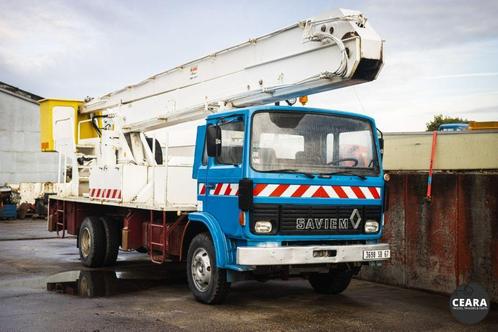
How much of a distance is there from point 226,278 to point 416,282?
3553 millimetres

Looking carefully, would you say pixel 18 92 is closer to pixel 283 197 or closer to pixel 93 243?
pixel 93 243

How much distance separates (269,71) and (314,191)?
7.42 feet

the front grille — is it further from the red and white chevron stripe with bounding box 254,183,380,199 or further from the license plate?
the license plate

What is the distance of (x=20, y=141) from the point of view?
2859 centimetres

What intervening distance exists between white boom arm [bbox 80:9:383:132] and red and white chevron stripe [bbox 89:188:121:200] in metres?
1.41

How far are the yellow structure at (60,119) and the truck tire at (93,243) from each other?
2529 millimetres

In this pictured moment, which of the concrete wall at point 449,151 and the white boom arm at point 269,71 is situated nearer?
the white boom arm at point 269,71

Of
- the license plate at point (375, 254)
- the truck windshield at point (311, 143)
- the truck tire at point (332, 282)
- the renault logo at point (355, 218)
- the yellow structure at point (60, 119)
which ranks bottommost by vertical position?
the truck tire at point (332, 282)

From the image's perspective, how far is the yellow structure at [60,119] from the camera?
1355cm

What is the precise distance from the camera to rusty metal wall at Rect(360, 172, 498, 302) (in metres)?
8.62

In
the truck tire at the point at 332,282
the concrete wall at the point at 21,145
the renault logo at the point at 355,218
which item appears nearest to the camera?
the renault logo at the point at 355,218

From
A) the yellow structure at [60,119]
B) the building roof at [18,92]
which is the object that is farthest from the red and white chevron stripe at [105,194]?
the building roof at [18,92]

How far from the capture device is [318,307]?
800cm

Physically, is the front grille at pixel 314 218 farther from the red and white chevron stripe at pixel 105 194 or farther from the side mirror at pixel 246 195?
the red and white chevron stripe at pixel 105 194
